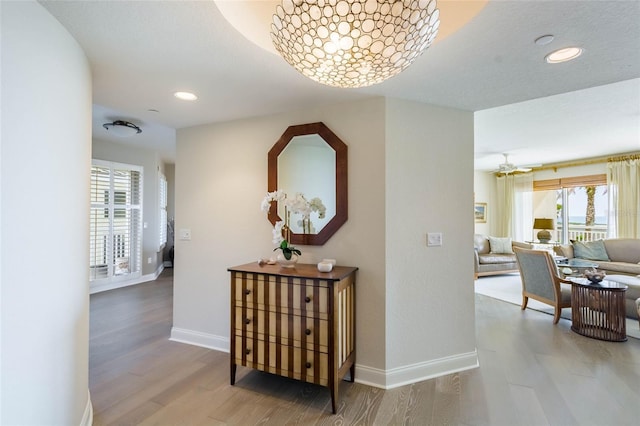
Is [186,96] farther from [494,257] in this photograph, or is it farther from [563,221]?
[563,221]

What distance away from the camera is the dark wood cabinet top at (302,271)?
2158mm

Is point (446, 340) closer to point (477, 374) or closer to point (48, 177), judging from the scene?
point (477, 374)

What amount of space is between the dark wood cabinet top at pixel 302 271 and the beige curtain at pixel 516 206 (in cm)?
713

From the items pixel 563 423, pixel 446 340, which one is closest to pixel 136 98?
pixel 446 340

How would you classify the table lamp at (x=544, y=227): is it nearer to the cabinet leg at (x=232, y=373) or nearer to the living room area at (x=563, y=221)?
the living room area at (x=563, y=221)

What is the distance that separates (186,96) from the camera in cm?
247

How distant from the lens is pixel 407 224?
2533mm

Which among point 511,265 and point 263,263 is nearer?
point 263,263

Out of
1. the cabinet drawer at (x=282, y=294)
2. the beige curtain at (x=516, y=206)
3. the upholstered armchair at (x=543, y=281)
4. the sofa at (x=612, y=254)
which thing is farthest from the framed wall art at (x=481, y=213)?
the cabinet drawer at (x=282, y=294)

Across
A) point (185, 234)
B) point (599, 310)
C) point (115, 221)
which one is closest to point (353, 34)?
point (185, 234)

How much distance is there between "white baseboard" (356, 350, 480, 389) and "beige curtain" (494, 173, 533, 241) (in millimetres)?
6339

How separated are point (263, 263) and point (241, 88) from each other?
4.70ft

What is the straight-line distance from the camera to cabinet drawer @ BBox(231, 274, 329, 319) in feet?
7.03

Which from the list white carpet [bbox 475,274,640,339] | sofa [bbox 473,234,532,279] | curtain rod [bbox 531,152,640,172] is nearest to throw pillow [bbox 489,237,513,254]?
sofa [bbox 473,234,532,279]
